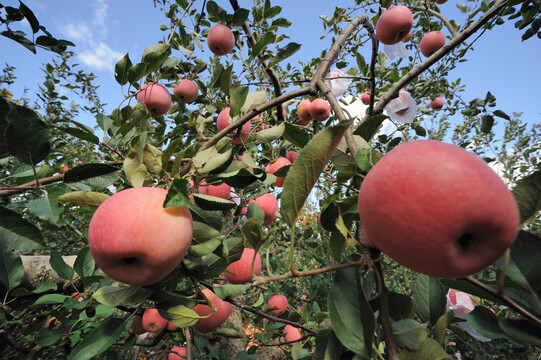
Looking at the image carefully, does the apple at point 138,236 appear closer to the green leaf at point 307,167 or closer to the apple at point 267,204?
the green leaf at point 307,167

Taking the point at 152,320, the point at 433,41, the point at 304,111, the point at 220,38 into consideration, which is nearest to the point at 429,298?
the point at 152,320

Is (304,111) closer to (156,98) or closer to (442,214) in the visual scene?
(156,98)

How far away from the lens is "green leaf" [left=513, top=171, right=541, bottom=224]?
1.46 ft

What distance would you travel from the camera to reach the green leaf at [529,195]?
445 millimetres

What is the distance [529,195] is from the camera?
17.9 inches

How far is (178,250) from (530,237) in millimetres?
693

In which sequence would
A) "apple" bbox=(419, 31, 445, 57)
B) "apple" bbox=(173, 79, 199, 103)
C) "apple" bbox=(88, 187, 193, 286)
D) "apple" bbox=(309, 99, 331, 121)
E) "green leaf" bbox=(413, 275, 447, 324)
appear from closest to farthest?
1. "apple" bbox=(88, 187, 193, 286)
2. "green leaf" bbox=(413, 275, 447, 324)
3. "apple" bbox=(173, 79, 199, 103)
4. "apple" bbox=(309, 99, 331, 121)
5. "apple" bbox=(419, 31, 445, 57)

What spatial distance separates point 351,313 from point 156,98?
164cm

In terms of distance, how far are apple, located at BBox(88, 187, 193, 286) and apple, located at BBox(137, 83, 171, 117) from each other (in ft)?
4.03

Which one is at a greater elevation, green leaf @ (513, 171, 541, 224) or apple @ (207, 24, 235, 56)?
apple @ (207, 24, 235, 56)

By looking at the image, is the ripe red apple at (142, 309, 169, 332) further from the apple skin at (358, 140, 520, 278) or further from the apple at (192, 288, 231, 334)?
the apple skin at (358, 140, 520, 278)

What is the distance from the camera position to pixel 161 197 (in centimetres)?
62

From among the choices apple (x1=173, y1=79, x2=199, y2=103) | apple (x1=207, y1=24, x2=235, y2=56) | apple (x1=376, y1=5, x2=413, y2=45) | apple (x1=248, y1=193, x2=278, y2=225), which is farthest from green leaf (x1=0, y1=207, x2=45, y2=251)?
apple (x1=376, y1=5, x2=413, y2=45)

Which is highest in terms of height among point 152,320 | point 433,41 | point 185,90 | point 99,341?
point 433,41
